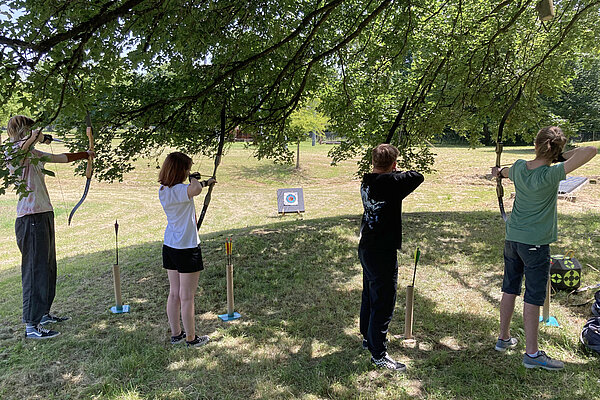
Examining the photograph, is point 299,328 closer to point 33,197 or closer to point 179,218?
point 179,218

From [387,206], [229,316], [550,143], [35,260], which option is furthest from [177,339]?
[550,143]

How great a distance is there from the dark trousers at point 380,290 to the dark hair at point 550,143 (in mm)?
1289

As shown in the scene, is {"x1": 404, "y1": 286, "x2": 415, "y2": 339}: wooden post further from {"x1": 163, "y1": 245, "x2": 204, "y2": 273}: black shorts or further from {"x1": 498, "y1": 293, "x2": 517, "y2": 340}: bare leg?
{"x1": 163, "y1": 245, "x2": 204, "y2": 273}: black shorts

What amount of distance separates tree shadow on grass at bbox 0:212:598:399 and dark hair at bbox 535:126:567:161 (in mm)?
1586

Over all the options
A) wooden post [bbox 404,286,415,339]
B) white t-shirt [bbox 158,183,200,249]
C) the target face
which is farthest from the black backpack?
the target face

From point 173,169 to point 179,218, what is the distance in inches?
15.6

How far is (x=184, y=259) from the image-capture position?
10.8 ft

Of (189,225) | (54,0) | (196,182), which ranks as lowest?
(189,225)

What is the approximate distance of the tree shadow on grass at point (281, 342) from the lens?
293cm

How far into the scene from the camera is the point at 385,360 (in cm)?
318

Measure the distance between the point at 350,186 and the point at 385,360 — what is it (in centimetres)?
1843

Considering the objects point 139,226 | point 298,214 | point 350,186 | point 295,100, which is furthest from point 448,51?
point 350,186

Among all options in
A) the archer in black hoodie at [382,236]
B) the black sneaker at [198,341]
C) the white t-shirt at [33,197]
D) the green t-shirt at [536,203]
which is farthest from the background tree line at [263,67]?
the green t-shirt at [536,203]

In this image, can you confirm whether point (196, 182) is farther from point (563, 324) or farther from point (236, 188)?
point (236, 188)
